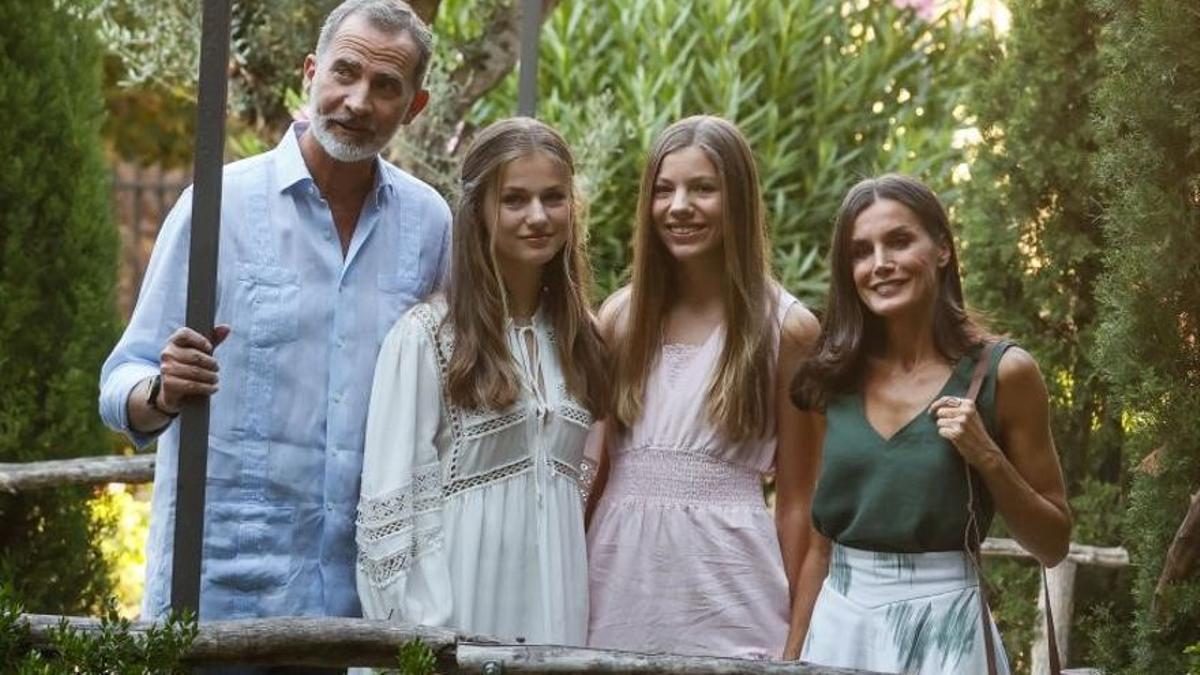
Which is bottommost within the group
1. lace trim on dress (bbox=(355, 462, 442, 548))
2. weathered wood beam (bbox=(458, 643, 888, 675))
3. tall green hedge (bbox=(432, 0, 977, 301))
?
weathered wood beam (bbox=(458, 643, 888, 675))

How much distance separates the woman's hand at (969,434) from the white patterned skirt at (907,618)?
21 centimetres

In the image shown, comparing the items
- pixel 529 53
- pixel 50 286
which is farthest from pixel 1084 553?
pixel 50 286

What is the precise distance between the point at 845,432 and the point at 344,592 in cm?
95

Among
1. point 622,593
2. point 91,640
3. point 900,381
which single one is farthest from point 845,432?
point 91,640

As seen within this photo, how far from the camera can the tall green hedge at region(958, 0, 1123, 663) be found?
235 inches

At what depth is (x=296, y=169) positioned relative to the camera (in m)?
4.01

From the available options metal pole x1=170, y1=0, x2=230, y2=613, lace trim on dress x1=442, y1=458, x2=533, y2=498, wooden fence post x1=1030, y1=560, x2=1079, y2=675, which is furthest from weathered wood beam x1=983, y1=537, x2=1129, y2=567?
metal pole x1=170, y1=0, x2=230, y2=613

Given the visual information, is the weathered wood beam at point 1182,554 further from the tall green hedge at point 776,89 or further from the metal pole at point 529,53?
the tall green hedge at point 776,89

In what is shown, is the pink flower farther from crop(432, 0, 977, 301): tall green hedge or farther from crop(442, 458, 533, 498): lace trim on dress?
crop(442, 458, 533, 498): lace trim on dress

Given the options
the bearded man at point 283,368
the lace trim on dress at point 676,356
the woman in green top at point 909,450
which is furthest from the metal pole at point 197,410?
the woman in green top at point 909,450

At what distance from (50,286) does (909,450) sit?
4.14 m

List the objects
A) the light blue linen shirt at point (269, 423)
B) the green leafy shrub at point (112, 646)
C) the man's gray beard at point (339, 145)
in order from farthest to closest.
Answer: the man's gray beard at point (339, 145) < the light blue linen shirt at point (269, 423) < the green leafy shrub at point (112, 646)

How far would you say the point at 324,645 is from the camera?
3.58 metres

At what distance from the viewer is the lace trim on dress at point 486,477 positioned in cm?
387
